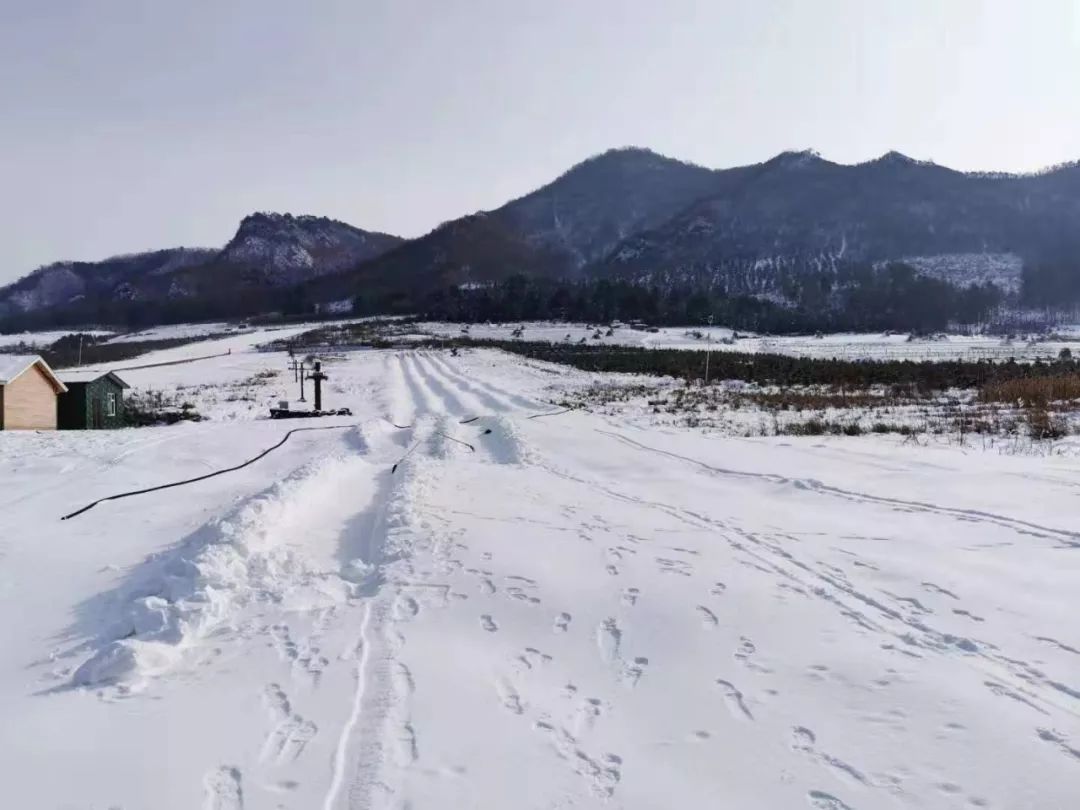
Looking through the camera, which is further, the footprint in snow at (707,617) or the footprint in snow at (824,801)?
the footprint in snow at (707,617)

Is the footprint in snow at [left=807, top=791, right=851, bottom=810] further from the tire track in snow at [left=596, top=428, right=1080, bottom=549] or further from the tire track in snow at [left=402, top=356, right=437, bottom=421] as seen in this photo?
the tire track in snow at [left=402, top=356, right=437, bottom=421]

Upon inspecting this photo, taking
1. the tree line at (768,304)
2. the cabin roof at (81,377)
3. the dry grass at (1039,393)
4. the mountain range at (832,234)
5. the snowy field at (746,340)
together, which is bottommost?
the cabin roof at (81,377)

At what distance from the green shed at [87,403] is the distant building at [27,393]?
540 millimetres

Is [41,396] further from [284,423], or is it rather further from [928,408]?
[928,408]

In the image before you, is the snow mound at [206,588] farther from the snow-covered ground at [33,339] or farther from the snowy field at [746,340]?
the snow-covered ground at [33,339]

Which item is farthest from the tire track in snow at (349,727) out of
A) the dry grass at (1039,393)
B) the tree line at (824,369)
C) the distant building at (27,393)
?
the tree line at (824,369)

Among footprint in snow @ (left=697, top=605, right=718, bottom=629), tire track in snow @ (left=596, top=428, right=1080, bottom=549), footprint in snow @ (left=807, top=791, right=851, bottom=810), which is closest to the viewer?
footprint in snow @ (left=807, top=791, right=851, bottom=810)

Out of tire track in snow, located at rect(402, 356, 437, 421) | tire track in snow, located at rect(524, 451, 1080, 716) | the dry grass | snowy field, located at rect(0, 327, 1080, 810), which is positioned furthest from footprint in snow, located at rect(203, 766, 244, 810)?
the dry grass

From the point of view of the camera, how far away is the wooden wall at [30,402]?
826 inches

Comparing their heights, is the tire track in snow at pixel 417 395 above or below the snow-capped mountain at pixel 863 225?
below

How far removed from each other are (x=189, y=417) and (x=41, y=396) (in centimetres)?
446

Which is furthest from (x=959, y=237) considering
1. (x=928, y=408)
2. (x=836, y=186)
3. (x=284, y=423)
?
(x=284, y=423)

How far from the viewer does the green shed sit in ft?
79.6

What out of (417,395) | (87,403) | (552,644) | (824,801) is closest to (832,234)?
(417,395)
